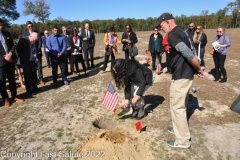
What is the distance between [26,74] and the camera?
5703mm

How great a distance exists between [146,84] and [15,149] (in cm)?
260

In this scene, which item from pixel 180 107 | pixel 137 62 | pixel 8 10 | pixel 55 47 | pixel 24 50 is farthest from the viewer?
pixel 8 10

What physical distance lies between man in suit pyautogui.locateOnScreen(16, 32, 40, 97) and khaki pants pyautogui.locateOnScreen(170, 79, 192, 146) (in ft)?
14.1

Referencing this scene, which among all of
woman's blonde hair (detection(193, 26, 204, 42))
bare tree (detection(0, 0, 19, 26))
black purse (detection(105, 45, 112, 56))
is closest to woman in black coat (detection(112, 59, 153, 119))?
woman's blonde hair (detection(193, 26, 204, 42))

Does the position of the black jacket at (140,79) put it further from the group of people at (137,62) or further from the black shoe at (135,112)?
the black shoe at (135,112)

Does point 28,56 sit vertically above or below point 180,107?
above

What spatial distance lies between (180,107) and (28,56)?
448 cm

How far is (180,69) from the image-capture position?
299cm

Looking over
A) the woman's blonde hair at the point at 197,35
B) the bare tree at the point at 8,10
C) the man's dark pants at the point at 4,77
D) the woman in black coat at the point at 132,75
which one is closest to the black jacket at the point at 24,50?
the man's dark pants at the point at 4,77

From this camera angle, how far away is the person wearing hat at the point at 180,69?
2.82 meters

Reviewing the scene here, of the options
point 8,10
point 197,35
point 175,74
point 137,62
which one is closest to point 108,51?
point 197,35

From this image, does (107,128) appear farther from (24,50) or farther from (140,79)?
(24,50)

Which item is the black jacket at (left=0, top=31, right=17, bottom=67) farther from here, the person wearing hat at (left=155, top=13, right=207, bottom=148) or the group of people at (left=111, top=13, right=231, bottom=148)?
the person wearing hat at (left=155, top=13, right=207, bottom=148)

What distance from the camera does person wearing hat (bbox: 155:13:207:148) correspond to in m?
2.82
